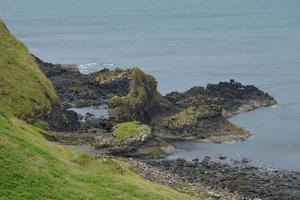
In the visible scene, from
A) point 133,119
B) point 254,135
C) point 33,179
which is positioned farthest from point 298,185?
point 33,179

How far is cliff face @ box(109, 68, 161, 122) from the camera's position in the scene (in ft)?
290

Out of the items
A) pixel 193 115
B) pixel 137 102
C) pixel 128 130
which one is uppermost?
pixel 137 102

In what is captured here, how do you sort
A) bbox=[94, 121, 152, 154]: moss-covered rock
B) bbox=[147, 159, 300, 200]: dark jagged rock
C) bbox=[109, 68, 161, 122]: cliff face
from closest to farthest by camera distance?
bbox=[147, 159, 300, 200]: dark jagged rock, bbox=[94, 121, 152, 154]: moss-covered rock, bbox=[109, 68, 161, 122]: cliff face

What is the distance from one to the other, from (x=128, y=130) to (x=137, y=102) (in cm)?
1484

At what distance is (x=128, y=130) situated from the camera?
254 ft

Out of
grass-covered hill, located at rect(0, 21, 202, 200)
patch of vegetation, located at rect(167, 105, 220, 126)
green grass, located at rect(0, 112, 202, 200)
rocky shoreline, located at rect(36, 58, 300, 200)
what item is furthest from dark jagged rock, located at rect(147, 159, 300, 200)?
green grass, located at rect(0, 112, 202, 200)

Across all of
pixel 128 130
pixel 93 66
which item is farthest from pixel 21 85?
pixel 93 66

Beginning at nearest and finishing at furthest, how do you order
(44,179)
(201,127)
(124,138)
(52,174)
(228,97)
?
1. (44,179)
2. (52,174)
3. (124,138)
4. (201,127)
5. (228,97)

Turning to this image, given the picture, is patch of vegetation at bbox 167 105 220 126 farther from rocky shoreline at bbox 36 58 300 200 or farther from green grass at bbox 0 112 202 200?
green grass at bbox 0 112 202 200

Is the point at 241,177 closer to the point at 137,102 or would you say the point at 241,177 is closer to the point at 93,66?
the point at 137,102

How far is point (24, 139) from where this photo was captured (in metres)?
37.4

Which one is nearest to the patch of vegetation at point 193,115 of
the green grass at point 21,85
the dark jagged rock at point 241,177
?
the dark jagged rock at point 241,177

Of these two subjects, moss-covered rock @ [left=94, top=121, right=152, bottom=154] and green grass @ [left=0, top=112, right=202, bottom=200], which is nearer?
green grass @ [left=0, top=112, right=202, bottom=200]

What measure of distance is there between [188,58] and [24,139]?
443ft
